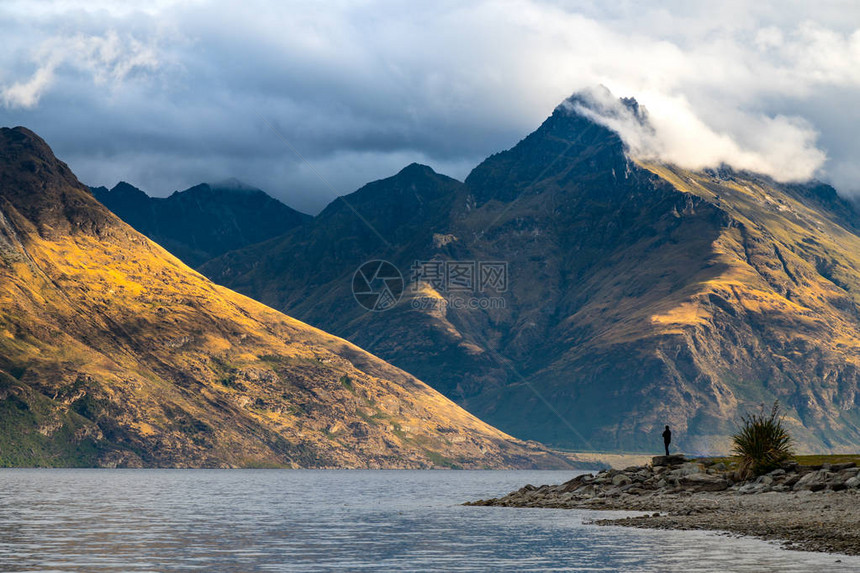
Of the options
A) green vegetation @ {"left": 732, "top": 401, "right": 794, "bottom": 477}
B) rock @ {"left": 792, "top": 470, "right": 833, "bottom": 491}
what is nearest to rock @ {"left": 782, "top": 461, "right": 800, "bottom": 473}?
green vegetation @ {"left": 732, "top": 401, "right": 794, "bottom": 477}

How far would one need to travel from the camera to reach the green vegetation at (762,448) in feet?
323

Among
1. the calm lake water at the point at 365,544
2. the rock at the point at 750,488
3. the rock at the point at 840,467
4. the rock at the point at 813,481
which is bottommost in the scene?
the calm lake water at the point at 365,544

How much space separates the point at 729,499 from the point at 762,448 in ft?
35.8

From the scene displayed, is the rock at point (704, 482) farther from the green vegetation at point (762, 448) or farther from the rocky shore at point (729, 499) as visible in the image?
the green vegetation at point (762, 448)

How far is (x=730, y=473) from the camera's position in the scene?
332ft

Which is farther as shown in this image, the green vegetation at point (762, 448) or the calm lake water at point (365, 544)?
the green vegetation at point (762, 448)

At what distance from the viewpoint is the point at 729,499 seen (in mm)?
91000

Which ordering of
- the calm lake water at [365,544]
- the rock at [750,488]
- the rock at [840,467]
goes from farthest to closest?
the rock at [750,488], the rock at [840,467], the calm lake water at [365,544]

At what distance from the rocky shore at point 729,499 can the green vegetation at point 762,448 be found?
4.52 ft

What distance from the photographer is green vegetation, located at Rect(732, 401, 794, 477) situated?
A: 3873 inches

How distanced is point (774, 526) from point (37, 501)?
103179 mm

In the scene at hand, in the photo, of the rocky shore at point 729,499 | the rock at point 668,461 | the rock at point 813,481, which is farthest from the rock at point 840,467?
the rock at point 668,461

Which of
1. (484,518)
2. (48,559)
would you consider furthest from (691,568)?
(484,518)

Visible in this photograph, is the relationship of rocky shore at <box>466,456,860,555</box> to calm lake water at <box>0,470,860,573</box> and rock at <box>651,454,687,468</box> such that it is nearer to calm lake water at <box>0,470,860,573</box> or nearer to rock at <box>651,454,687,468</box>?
rock at <box>651,454,687,468</box>
